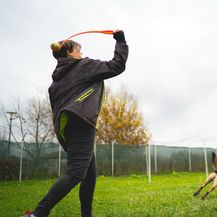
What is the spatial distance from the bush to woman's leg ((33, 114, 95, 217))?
12.1m

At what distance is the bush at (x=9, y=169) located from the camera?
13.8 meters

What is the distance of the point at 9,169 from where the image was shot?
1396 cm

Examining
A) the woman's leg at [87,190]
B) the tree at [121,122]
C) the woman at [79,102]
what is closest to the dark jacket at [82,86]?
the woman at [79,102]

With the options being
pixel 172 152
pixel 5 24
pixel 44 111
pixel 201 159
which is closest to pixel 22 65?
pixel 5 24

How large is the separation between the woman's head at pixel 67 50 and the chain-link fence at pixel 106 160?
12.0m

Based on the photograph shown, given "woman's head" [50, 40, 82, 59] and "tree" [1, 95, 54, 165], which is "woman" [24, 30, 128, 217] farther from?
"tree" [1, 95, 54, 165]

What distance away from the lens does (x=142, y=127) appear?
29.7 m

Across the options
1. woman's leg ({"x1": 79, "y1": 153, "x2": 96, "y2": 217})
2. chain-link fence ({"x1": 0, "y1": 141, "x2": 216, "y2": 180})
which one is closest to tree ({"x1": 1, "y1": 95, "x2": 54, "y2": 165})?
chain-link fence ({"x1": 0, "y1": 141, "x2": 216, "y2": 180})

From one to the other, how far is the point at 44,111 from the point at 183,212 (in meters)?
18.9

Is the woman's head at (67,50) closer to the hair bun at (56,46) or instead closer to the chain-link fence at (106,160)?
the hair bun at (56,46)

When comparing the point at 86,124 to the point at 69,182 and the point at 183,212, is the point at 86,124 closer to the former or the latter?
the point at 69,182

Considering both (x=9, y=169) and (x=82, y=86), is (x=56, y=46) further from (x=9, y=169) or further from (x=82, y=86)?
(x=9, y=169)

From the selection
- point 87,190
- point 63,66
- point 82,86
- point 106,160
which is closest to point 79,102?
point 82,86

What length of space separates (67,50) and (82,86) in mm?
538
